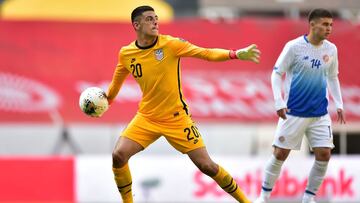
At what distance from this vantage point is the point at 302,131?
11.5m

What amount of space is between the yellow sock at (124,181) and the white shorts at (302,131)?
1.92 m

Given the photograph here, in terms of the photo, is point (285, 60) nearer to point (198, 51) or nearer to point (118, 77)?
point (198, 51)

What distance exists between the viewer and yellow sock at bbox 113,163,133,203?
35.5ft

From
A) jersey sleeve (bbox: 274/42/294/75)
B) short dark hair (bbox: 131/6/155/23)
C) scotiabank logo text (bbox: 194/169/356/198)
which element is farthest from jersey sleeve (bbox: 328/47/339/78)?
scotiabank logo text (bbox: 194/169/356/198)

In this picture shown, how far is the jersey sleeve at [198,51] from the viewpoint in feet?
34.2

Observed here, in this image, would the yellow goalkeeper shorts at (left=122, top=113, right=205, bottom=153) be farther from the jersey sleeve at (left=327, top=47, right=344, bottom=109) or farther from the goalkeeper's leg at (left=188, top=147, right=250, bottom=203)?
the jersey sleeve at (left=327, top=47, right=344, bottom=109)

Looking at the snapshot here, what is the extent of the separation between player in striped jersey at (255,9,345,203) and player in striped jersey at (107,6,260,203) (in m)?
1.01

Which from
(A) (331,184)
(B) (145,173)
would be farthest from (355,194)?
(B) (145,173)

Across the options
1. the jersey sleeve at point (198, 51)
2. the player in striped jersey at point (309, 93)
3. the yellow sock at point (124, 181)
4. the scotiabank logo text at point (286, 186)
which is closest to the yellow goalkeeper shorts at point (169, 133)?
the yellow sock at point (124, 181)

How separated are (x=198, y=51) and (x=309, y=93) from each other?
1.61 metres

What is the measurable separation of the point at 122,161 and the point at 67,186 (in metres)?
5.43

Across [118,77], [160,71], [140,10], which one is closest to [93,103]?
[118,77]

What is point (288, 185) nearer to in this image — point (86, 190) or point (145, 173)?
point (145, 173)

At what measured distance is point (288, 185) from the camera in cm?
1606
